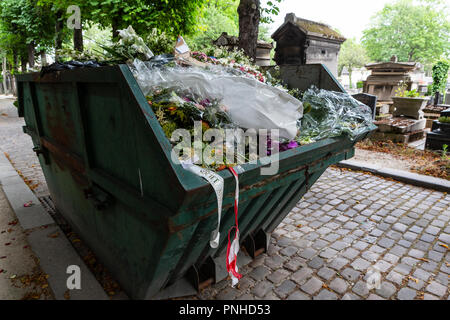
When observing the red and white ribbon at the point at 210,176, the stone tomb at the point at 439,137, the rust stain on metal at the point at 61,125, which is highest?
the rust stain on metal at the point at 61,125

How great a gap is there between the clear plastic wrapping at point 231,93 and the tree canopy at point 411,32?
1584 inches

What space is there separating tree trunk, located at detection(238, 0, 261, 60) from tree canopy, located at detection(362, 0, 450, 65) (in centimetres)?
3666

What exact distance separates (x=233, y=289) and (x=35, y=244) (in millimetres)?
2257

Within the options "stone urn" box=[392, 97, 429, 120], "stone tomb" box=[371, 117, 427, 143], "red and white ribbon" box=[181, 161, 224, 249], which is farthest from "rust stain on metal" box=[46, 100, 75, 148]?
"stone urn" box=[392, 97, 429, 120]

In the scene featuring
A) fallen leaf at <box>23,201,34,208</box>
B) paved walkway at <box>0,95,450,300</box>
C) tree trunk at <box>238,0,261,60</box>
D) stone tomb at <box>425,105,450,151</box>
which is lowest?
paved walkway at <box>0,95,450,300</box>

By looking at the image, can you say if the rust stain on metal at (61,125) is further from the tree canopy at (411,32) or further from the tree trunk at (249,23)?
the tree canopy at (411,32)

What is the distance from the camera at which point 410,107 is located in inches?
381

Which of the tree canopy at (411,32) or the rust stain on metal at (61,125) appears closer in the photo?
the rust stain on metal at (61,125)

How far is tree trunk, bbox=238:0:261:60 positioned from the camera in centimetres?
565

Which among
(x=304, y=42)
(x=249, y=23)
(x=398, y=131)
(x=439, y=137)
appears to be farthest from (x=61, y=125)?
(x=304, y=42)

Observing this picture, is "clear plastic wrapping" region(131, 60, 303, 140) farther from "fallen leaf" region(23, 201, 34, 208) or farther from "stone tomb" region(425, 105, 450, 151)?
"stone tomb" region(425, 105, 450, 151)

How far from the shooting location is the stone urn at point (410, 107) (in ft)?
31.2

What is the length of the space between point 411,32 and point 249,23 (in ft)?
134

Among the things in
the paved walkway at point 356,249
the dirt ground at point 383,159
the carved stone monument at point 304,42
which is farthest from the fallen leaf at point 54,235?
the carved stone monument at point 304,42
